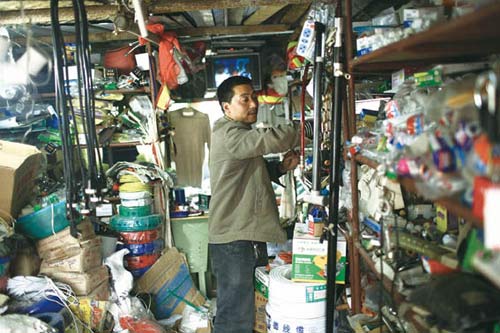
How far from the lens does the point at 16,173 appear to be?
2432mm

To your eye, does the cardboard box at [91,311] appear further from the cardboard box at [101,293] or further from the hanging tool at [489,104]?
the hanging tool at [489,104]

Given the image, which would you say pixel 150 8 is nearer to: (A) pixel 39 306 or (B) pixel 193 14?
(B) pixel 193 14

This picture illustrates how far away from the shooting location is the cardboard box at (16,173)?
2408 millimetres

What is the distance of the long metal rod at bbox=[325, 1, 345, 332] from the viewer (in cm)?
165

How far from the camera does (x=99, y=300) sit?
2541 mm

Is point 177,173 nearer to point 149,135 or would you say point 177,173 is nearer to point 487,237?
point 149,135

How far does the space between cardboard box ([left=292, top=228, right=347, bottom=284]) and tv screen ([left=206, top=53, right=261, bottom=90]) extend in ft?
6.19

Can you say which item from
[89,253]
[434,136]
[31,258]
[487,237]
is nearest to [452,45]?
[434,136]

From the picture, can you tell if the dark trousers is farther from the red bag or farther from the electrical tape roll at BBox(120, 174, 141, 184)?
the red bag

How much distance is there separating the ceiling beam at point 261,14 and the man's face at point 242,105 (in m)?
0.84

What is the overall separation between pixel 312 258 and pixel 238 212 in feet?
1.78

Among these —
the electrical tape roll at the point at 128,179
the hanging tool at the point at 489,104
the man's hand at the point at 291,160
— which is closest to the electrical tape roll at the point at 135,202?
the electrical tape roll at the point at 128,179

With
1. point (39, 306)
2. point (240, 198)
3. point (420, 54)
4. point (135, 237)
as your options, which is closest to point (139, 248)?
point (135, 237)

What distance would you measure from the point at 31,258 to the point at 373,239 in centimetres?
221
